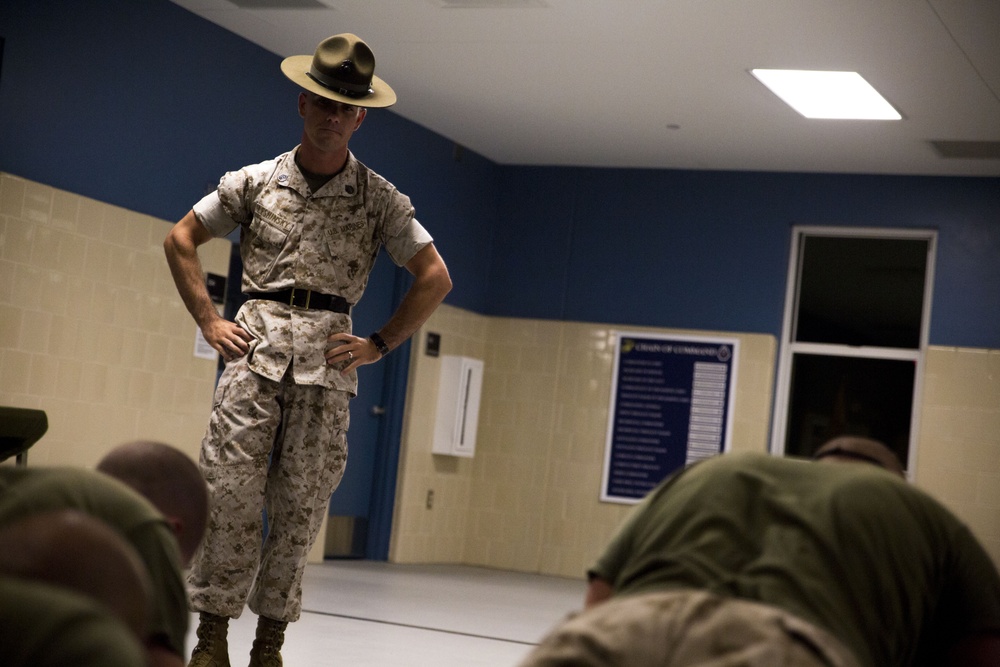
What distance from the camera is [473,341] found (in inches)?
393

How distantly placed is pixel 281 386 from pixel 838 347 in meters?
6.40

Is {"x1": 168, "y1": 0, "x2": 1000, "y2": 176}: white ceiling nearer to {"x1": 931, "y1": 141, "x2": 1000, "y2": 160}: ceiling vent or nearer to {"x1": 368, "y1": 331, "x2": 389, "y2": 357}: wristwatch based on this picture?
{"x1": 931, "y1": 141, "x2": 1000, "y2": 160}: ceiling vent

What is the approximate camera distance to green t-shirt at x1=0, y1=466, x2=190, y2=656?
60.4 inches

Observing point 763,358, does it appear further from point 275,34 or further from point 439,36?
point 275,34

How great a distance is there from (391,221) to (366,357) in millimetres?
405

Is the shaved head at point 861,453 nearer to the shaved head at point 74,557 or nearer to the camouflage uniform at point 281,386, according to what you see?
the shaved head at point 74,557

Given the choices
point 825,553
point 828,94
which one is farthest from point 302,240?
point 828,94

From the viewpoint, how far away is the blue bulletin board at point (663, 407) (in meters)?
9.39

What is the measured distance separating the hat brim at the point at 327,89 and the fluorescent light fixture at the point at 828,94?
12.7 feet

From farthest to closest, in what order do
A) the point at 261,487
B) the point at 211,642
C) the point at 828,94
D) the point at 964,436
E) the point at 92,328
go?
the point at 964,436, the point at 828,94, the point at 92,328, the point at 261,487, the point at 211,642

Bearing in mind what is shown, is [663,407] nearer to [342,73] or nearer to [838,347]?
[838,347]

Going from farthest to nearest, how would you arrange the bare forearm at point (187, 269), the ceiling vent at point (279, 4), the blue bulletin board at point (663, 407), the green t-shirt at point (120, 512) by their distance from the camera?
the blue bulletin board at point (663, 407), the ceiling vent at point (279, 4), the bare forearm at point (187, 269), the green t-shirt at point (120, 512)

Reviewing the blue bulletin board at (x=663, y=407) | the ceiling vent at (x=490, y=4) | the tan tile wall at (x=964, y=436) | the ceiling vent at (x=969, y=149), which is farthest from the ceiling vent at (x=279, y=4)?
the tan tile wall at (x=964, y=436)

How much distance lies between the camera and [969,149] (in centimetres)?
830
